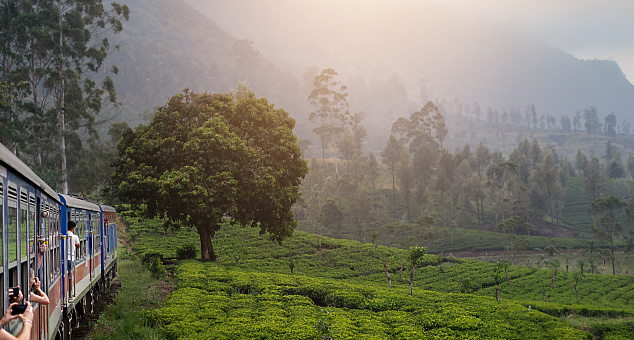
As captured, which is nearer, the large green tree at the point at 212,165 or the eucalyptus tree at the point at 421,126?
the large green tree at the point at 212,165

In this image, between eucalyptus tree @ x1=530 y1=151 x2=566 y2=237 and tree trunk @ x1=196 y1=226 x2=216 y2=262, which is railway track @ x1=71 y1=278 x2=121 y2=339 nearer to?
tree trunk @ x1=196 y1=226 x2=216 y2=262

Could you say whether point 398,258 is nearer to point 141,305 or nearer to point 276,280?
point 276,280

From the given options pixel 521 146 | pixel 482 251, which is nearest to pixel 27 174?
pixel 482 251

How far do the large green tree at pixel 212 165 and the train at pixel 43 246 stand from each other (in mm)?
10762

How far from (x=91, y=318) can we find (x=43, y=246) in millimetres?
8811

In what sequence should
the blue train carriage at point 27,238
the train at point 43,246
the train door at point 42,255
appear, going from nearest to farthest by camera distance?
1. the blue train carriage at point 27,238
2. the train at point 43,246
3. the train door at point 42,255

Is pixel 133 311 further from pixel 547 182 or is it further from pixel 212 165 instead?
pixel 547 182

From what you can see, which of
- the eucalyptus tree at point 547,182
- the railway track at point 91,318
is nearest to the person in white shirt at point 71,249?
the railway track at point 91,318

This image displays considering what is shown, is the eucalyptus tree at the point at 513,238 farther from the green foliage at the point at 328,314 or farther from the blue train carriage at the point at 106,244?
the blue train carriage at the point at 106,244

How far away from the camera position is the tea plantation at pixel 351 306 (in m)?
14.1

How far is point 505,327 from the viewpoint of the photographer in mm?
15797

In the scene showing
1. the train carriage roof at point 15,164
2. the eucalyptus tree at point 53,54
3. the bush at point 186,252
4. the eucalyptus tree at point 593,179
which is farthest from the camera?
the eucalyptus tree at point 593,179

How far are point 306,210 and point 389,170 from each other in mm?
43438

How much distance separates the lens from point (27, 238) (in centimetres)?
592
